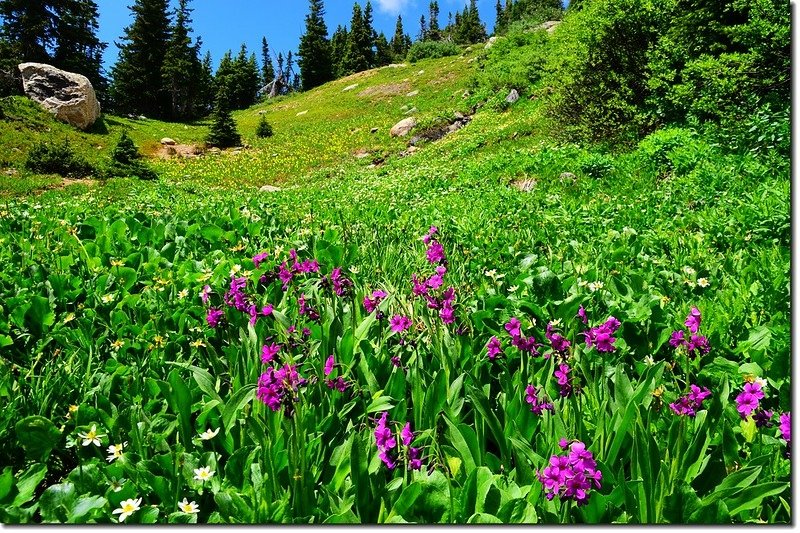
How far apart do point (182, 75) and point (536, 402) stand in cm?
5423

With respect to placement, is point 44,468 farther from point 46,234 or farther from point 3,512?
point 46,234

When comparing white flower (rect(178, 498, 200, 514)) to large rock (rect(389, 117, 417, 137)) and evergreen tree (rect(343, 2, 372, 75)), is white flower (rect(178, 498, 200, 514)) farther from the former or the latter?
evergreen tree (rect(343, 2, 372, 75))

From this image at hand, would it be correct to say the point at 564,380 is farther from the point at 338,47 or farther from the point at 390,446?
the point at 338,47

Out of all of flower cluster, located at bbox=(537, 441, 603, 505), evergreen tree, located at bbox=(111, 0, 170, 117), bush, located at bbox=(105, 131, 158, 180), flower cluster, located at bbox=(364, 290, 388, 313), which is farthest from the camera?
evergreen tree, located at bbox=(111, 0, 170, 117)

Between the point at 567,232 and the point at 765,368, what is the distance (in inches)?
134

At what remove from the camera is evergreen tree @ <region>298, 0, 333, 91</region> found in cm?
7569

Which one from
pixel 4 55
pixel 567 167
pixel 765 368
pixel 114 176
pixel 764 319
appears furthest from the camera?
pixel 4 55

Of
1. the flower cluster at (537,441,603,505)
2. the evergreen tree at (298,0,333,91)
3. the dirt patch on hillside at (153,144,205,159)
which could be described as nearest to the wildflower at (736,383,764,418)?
the flower cluster at (537,441,603,505)

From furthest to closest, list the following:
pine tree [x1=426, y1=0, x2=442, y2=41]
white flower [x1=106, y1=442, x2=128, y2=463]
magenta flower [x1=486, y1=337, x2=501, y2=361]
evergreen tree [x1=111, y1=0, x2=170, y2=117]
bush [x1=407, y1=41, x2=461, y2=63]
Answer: pine tree [x1=426, y1=0, x2=442, y2=41]
bush [x1=407, y1=41, x2=461, y2=63]
evergreen tree [x1=111, y1=0, x2=170, y2=117]
magenta flower [x1=486, y1=337, x2=501, y2=361]
white flower [x1=106, y1=442, x2=128, y2=463]

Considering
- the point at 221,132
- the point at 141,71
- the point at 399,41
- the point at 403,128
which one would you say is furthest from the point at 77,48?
the point at 399,41

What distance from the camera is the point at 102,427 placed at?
2174 millimetres

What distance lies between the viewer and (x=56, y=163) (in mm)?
20375

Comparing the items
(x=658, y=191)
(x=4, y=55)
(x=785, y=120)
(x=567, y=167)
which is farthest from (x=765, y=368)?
(x=4, y=55)

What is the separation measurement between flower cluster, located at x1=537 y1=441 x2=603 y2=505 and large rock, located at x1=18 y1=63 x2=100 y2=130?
35539 millimetres
